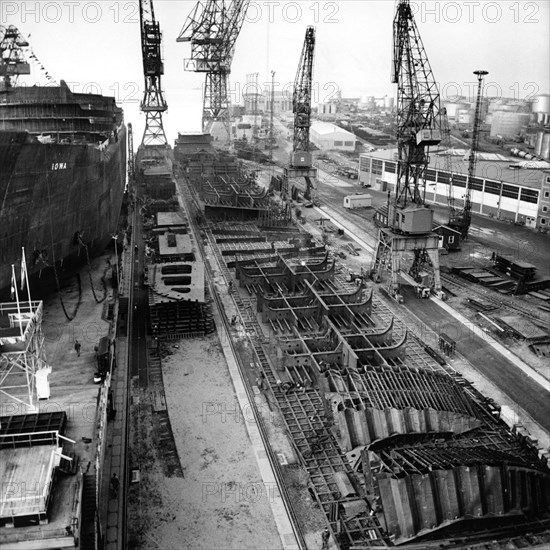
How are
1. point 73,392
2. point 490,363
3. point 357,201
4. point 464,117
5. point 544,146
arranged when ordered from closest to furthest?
point 73,392 < point 490,363 < point 357,201 < point 544,146 < point 464,117

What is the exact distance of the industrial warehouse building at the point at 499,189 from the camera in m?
41.8

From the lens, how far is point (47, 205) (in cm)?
2119

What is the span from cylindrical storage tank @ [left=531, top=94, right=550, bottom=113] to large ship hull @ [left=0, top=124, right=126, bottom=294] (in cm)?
12095

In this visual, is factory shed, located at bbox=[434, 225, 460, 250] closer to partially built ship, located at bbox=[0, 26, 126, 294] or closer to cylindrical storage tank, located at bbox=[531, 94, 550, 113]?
partially built ship, located at bbox=[0, 26, 126, 294]

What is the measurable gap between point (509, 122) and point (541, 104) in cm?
1667

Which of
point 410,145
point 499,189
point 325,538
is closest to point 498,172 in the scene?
point 499,189

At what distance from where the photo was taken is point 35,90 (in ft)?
143

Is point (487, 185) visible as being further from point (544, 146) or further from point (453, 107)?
point (453, 107)

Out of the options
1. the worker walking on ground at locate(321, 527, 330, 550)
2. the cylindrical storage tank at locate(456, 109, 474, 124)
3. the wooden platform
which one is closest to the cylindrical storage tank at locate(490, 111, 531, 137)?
the cylindrical storage tank at locate(456, 109, 474, 124)

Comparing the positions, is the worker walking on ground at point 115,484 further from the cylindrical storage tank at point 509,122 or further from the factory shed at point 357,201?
the cylindrical storage tank at point 509,122

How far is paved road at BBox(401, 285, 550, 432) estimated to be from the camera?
62.3 feet

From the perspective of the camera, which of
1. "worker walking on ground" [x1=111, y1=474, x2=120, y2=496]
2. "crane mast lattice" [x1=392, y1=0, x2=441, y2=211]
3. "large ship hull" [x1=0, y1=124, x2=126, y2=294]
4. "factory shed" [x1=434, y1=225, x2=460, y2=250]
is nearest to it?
"worker walking on ground" [x1=111, y1=474, x2=120, y2=496]

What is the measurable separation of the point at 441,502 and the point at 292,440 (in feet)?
15.4

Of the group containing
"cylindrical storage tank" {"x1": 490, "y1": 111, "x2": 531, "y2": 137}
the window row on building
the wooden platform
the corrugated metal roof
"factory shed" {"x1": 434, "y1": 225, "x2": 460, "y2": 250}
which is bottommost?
"factory shed" {"x1": 434, "y1": 225, "x2": 460, "y2": 250}
